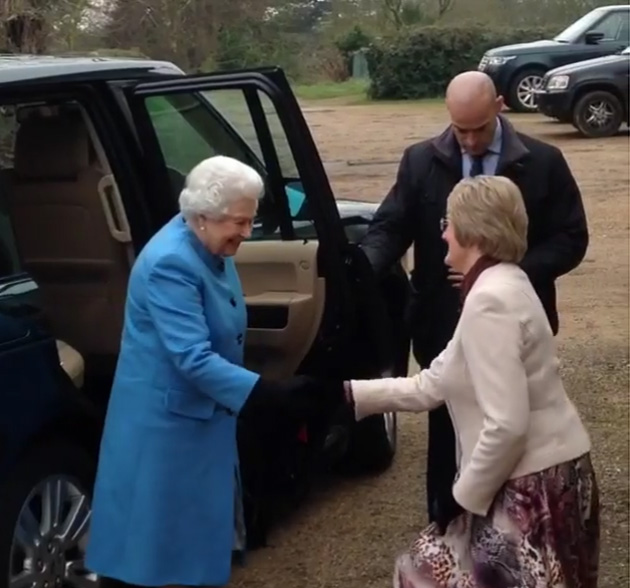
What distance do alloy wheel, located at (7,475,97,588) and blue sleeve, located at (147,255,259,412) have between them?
0.82 meters

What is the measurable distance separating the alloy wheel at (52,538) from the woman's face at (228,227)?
1.02 metres

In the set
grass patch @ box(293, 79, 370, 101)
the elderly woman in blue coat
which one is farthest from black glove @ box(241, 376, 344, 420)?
grass patch @ box(293, 79, 370, 101)

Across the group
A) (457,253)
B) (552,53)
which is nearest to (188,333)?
(457,253)

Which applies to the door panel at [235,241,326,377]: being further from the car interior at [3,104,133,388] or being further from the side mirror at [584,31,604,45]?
the side mirror at [584,31,604,45]

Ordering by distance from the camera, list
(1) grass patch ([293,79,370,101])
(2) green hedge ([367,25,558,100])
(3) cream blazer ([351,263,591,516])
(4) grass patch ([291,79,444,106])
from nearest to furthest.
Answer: (3) cream blazer ([351,263,591,516])
(4) grass patch ([291,79,444,106])
(2) green hedge ([367,25,558,100])
(1) grass patch ([293,79,370,101])

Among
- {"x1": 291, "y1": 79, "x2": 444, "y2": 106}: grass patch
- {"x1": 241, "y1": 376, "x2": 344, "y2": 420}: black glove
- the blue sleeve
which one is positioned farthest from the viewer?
{"x1": 291, "y1": 79, "x2": 444, "y2": 106}: grass patch

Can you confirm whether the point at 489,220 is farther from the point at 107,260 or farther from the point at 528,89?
the point at 528,89

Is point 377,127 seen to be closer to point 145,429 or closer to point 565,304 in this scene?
point 565,304

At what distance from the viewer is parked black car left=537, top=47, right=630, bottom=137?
19.9m

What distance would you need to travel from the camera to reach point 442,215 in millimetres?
4848

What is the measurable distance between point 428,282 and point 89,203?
4.00ft

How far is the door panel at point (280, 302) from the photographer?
17.2 feet

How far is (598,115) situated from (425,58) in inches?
453

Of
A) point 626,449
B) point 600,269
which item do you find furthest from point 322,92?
point 626,449
